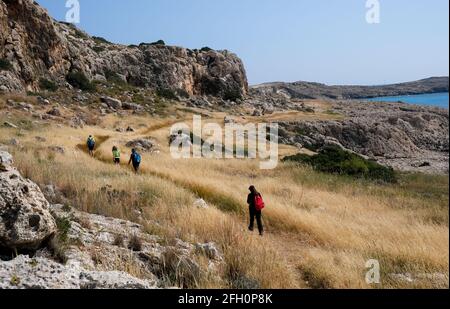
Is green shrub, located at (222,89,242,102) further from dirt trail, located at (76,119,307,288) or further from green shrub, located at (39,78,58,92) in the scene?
dirt trail, located at (76,119,307,288)

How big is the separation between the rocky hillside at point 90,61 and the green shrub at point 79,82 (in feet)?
2.40

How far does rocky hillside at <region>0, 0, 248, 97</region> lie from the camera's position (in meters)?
45.2

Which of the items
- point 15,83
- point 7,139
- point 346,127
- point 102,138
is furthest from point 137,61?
point 7,139

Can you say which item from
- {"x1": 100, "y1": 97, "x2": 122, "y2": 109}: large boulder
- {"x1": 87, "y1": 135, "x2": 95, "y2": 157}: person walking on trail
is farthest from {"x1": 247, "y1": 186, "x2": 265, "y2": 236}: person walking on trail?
{"x1": 100, "y1": 97, "x2": 122, "y2": 109}: large boulder

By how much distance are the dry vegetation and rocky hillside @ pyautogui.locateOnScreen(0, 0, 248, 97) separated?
31151mm

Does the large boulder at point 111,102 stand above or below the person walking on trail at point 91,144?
above

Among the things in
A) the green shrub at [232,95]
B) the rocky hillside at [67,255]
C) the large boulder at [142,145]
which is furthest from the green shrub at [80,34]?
the rocky hillside at [67,255]

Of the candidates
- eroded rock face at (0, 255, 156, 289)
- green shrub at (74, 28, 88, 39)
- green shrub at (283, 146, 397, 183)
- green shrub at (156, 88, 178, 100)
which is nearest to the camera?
eroded rock face at (0, 255, 156, 289)

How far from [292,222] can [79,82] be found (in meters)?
47.3

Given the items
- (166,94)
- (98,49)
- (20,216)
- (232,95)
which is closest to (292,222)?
(20,216)

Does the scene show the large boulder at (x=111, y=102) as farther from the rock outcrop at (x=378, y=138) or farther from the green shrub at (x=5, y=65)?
the rock outcrop at (x=378, y=138)

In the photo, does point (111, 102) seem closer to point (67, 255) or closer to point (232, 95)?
point (232, 95)

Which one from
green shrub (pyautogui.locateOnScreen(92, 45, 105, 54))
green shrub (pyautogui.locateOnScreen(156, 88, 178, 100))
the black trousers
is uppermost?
green shrub (pyautogui.locateOnScreen(92, 45, 105, 54))

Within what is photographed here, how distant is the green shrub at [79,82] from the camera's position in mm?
51750
